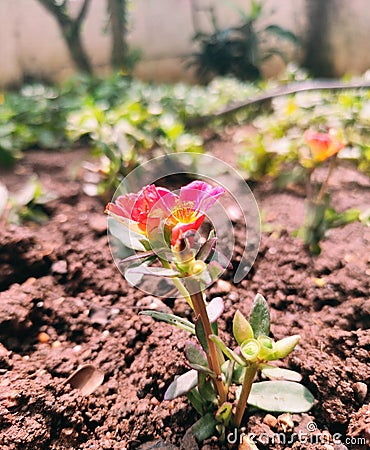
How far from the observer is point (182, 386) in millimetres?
790

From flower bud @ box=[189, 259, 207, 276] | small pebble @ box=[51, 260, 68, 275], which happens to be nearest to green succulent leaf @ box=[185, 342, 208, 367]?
flower bud @ box=[189, 259, 207, 276]

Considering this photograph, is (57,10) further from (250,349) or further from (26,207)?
(250,349)

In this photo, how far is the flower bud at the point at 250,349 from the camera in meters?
0.69

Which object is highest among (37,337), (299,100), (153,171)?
(299,100)

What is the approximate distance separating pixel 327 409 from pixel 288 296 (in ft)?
1.20

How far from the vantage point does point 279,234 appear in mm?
1444

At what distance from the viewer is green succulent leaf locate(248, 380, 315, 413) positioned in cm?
78

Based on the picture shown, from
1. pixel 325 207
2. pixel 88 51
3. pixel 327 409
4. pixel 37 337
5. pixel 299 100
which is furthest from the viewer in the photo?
pixel 88 51

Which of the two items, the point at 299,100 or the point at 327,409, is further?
the point at 299,100

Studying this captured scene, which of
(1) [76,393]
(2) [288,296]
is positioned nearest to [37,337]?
(1) [76,393]

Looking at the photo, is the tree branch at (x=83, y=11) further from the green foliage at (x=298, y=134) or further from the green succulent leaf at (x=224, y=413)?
the green succulent leaf at (x=224, y=413)

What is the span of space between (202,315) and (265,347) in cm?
12

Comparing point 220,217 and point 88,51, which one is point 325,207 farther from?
point 88,51

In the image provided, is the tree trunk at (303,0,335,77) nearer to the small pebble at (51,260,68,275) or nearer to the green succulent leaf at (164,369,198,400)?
the small pebble at (51,260,68,275)
